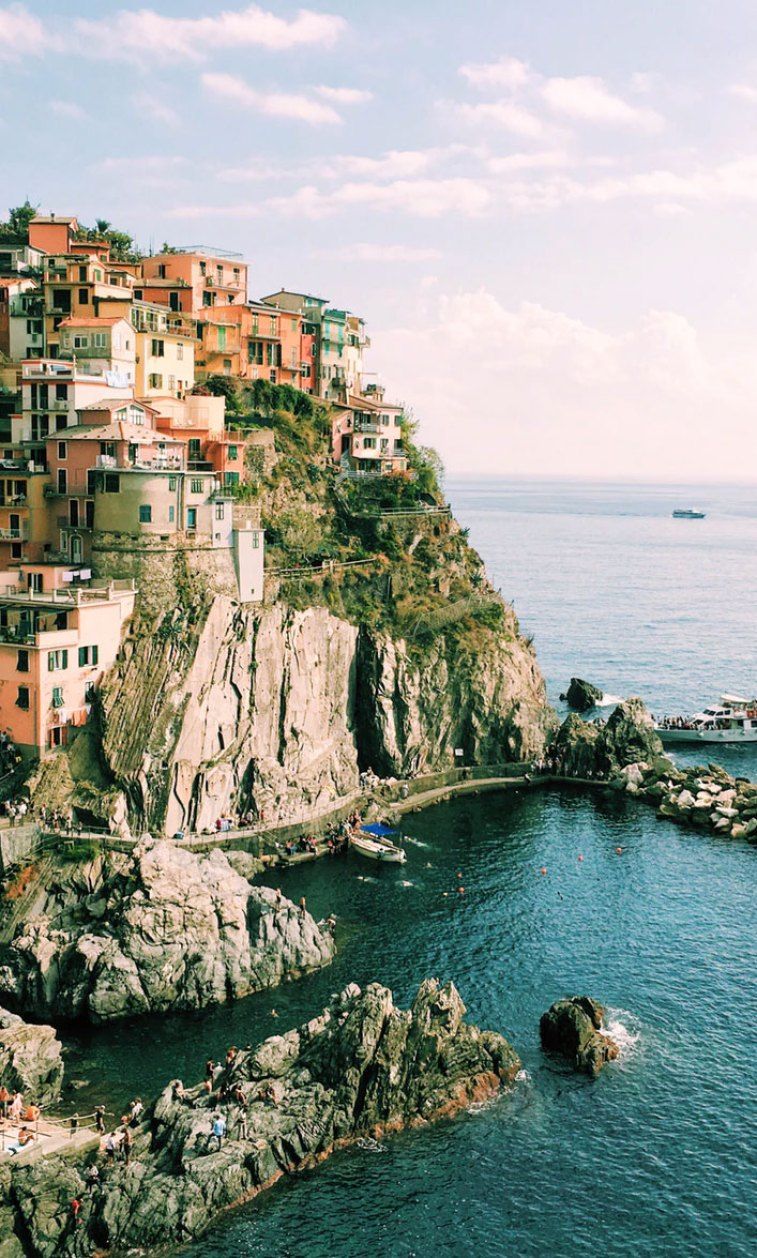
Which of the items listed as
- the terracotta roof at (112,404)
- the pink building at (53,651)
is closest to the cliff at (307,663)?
the pink building at (53,651)

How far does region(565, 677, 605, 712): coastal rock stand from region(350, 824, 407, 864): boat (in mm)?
49860

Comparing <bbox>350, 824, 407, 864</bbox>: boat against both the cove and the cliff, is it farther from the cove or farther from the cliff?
the cliff

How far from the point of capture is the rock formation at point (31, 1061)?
2290 inches

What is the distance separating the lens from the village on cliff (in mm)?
84812

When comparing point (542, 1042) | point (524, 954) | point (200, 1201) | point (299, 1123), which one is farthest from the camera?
point (524, 954)

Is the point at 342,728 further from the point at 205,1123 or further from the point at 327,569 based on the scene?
the point at 205,1123

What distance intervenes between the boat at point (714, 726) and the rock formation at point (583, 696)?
371 inches

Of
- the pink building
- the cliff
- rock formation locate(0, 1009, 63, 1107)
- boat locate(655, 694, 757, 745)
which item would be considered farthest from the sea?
boat locate(655, 694, 757, 745)

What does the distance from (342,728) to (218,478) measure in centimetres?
2369

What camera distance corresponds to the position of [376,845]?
3541 inches

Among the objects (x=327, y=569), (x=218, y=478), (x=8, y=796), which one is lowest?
(x=8, y=796)

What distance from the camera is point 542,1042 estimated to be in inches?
2562

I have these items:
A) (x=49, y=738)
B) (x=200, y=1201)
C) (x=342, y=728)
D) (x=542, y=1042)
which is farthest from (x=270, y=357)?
(x=200, y=1201)

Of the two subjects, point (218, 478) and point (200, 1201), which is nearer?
point (200, 1201)
